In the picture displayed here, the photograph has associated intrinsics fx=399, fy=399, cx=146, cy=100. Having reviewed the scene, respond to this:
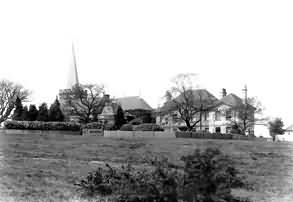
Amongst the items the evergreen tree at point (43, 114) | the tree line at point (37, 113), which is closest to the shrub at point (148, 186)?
the evergreen tree at point (43, 114)

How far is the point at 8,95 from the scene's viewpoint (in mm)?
46719

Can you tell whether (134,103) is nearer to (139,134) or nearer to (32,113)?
(32,113)

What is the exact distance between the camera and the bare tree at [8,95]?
43838 mm

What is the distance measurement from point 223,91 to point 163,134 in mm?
34467

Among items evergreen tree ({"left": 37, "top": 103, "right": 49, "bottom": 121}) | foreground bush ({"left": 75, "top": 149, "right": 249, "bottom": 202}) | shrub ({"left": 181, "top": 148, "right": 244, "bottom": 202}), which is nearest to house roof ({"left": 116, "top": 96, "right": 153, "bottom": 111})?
evergreen tree ({"left": 37, "top": 103, "right": 49, "bottom": 121})

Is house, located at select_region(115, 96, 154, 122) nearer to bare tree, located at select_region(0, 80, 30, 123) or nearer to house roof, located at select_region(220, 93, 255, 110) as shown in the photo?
house roof, located at select_region(220, 93, 255, 110)

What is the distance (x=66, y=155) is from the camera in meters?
18.1

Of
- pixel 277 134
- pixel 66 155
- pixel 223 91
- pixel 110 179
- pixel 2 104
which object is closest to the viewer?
pixel 110 179

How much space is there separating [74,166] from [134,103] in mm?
64104

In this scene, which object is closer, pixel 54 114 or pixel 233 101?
pixel 54 114

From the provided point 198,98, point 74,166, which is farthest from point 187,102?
point 74,166

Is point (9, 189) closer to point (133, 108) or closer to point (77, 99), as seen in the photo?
point (77, 99)

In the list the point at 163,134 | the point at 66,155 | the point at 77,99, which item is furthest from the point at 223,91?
the point at 66,155

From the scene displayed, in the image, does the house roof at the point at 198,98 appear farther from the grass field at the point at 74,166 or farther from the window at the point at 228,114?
the grass field at the point at 74,166
